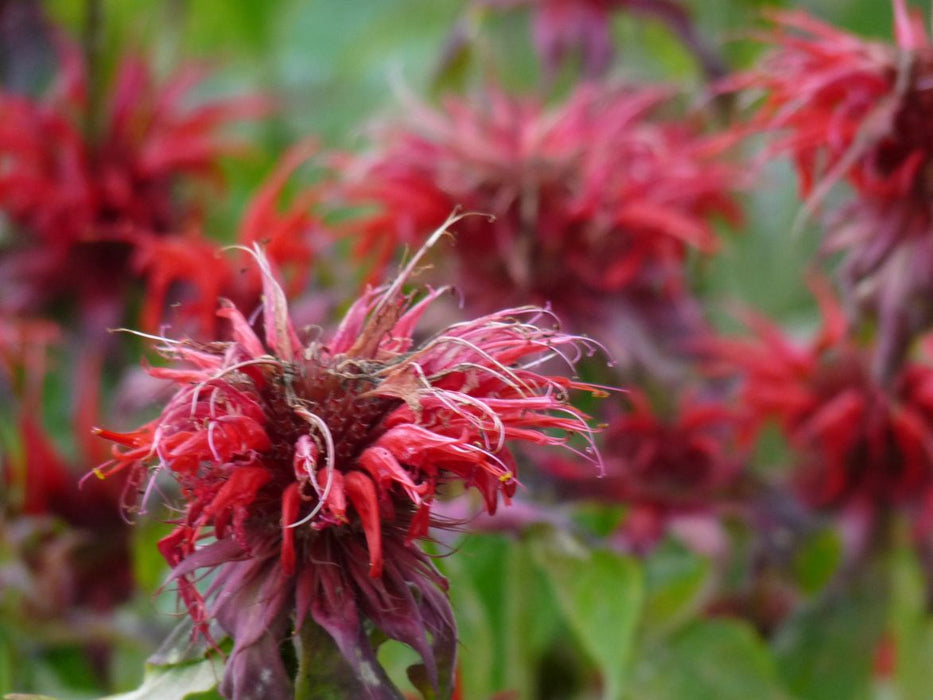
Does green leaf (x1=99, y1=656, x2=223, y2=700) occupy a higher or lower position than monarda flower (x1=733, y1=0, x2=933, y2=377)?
lower

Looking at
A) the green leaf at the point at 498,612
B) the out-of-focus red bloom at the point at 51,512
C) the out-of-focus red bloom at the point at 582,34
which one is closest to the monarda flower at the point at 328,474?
the green leaf at the point at 498,612

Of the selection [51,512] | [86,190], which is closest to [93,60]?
[86,190]

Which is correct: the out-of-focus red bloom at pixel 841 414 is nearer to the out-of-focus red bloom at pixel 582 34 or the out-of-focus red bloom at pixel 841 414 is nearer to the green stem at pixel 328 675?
the out-of-focus red bloom at pixel 582 34

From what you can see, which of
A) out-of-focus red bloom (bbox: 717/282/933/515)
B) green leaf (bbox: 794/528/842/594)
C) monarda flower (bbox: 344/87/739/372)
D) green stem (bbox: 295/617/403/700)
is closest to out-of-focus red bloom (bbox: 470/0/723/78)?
monarda flower (bbox: 344/87/739/372)

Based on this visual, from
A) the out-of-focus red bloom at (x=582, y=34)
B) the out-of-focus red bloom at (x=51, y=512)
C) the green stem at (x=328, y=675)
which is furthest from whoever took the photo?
the out-of-focus red bloom at (x=582, y=34)

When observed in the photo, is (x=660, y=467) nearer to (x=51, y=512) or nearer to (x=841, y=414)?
(x=841, y=414)

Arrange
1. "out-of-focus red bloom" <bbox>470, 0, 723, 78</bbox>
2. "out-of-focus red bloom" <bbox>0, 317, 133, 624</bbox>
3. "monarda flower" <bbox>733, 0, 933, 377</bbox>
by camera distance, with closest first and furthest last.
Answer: "monarda flower" <bbox>733, 0, 933, 377</bbox>, "out-of-focus red bloom" <bbox>0, 317, 133, 624</bbox>, "out-of-focus red bloom" <bbox>470, 0, 723, 78</bbox>

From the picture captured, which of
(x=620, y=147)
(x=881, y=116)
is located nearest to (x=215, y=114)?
(x=620, y=147)

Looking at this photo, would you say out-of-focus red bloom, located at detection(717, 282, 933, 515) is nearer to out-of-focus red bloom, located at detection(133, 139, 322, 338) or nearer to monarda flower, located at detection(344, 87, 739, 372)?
monarda flower, located at detection(344, 87, 739, 372)
